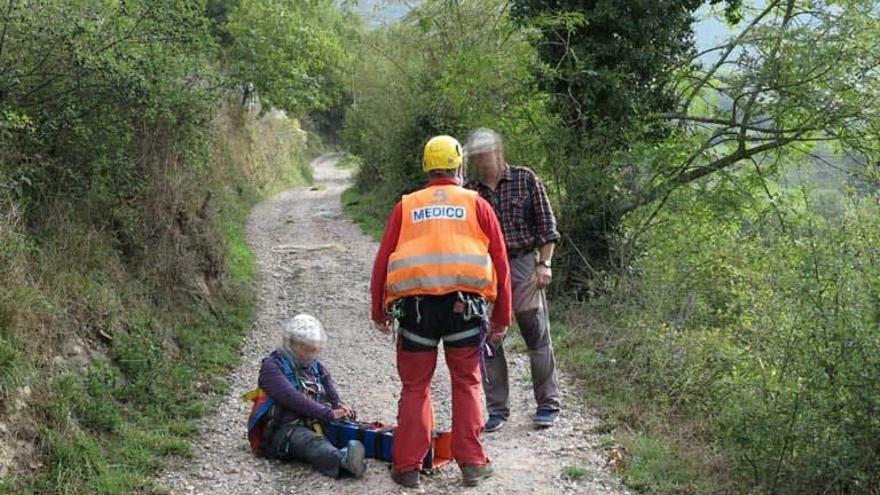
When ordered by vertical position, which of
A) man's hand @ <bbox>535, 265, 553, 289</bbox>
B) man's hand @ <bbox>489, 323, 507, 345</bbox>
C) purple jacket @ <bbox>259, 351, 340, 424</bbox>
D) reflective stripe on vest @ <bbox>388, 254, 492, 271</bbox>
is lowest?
purple jacket @ <bbox>259, 351, 340, 424</bbox>

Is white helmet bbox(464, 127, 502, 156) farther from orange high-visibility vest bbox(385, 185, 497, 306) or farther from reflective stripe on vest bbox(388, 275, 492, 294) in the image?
reflective stripe on vest bbox(388, 275, 492, 294)

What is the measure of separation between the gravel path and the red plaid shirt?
1.47m

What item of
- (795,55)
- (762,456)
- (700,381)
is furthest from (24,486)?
(795,55)

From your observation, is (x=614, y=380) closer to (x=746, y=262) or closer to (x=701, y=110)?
(x=746, y=262)

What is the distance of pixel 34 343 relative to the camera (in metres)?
5.50

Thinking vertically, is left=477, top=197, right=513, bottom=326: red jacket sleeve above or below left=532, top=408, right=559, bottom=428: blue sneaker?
above

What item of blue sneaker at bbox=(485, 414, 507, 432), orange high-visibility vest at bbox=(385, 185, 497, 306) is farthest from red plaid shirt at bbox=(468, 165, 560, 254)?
blue sneaker at bbox=(485, 414, 507, 432)

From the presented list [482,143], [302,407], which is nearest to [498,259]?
[482,143]

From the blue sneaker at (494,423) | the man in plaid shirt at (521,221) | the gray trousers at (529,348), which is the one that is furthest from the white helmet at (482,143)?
the blue sneaker at (494,423)

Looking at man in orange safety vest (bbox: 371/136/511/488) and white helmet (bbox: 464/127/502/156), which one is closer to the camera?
man in orange safety vest (bbox: 371/136/511/488)

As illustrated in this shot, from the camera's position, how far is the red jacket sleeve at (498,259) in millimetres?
4867

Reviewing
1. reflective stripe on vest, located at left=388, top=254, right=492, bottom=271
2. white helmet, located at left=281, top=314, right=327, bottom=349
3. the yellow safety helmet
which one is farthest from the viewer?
white helmet, located at left=281, top=314, right=327, bottom=349

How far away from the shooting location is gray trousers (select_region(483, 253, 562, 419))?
19.5 feet

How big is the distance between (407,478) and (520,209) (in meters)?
2.04
